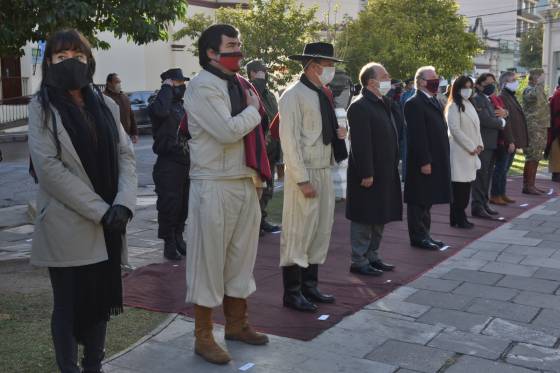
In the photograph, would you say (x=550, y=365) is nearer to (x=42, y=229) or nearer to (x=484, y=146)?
(x=42, y=229)

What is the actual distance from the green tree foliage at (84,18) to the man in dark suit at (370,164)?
3036mm

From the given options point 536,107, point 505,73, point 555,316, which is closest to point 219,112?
point 555,316

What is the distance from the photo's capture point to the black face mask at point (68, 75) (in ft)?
11.4

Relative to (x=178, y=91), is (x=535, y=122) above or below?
below

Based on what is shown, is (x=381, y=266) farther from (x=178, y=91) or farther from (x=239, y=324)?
(x=178, y=91)

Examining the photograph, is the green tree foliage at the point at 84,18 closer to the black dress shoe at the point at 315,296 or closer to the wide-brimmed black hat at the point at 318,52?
the wide-brimmed black hat at the point at 318,52

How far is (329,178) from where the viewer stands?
17.4 feet

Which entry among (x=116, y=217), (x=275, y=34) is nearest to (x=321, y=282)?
(x=116, y=217)

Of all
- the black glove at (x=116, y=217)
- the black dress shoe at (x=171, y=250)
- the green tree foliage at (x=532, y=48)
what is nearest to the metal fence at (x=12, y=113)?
the black dress shoe at (x=171, y=250)

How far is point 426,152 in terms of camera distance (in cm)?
711

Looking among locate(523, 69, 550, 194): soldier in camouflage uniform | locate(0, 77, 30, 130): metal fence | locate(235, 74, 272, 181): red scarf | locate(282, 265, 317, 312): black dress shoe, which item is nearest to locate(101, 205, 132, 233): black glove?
locate(235, 74, 272, 181): red scarf

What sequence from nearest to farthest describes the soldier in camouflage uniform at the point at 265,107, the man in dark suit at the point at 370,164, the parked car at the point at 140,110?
1. the man in dark suit at the point at 370,164
2. the soldier in camouflage uniform at the point at 265,107
3. the parked car at the point at 140,110

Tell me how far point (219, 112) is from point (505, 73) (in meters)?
7.40

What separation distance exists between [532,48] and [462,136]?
50.8 meters
